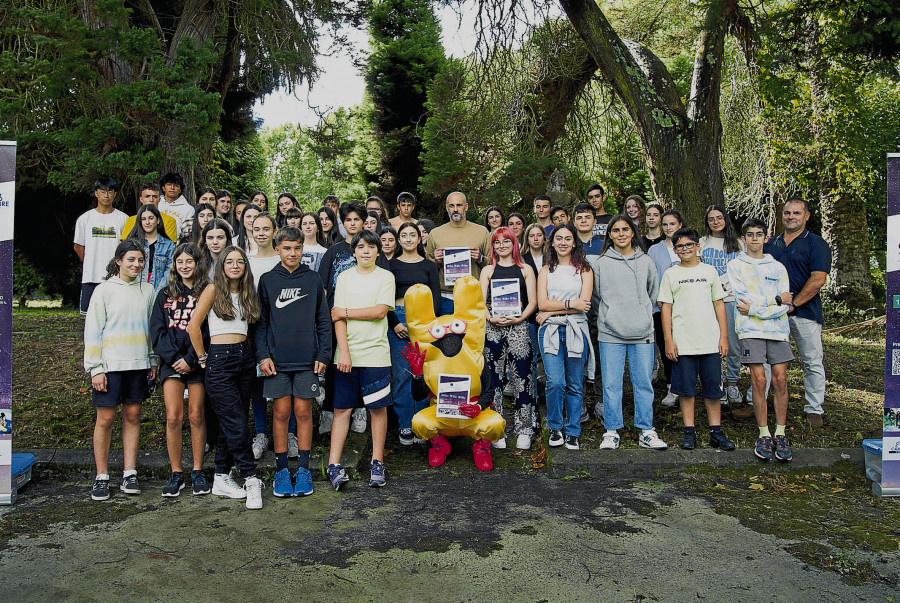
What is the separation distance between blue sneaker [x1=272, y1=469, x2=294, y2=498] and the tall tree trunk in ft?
19.0

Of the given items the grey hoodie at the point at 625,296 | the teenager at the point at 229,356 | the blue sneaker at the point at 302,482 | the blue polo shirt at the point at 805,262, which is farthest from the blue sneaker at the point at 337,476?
the blue polo shirt at the point at 805,262

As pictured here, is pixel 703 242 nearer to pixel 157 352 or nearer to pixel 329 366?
pixel 329 366

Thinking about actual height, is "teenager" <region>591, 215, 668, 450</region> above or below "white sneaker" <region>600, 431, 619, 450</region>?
above

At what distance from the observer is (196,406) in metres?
4.93

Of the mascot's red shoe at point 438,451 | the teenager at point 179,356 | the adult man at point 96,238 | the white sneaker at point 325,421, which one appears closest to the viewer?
the teenager at point 179,356

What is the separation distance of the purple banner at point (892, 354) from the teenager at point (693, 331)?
1112 millimetres

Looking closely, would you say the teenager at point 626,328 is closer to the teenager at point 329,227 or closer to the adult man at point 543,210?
the adult man at point 543,210

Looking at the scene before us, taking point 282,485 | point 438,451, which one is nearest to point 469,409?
point 438,451

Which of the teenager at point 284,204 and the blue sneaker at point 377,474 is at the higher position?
the teenager at point 284,204

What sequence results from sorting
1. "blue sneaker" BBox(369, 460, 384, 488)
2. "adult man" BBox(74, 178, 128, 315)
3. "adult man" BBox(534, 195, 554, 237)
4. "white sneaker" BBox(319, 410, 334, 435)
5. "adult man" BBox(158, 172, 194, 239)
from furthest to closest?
"adult man" BBox(534, 195, 554, 237) < "adult man" BBox(158, 172, 194, 239) < "adult man" BBox(74, 178, 128, 315) < "white sneaker" BBox(319, 410, 334, 435) < "blue sneaker" BBox(369, 460, 384, 488)

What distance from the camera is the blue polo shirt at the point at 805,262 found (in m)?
5.92

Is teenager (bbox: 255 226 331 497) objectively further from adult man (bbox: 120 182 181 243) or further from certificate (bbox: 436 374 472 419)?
adult man (bbox: 120 182 181 243)

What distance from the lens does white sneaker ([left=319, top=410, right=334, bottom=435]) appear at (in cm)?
600

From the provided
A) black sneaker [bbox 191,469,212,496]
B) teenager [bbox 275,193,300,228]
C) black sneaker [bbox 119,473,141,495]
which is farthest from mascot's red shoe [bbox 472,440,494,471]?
teenager [bbox 275,193,300,228]
